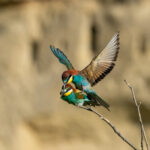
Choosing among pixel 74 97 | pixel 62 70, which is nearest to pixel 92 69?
pixel 74 97

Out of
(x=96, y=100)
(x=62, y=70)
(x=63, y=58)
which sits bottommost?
(x=62, y=70)

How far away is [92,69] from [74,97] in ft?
1.13

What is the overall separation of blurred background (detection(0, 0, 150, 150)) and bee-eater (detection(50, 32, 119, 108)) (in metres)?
3.09

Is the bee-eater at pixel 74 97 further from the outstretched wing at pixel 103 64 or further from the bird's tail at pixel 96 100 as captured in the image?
the outstretched wing at pixel 103 64

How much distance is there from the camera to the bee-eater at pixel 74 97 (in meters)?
1.80

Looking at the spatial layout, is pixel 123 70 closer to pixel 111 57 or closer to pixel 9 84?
pixel 9 84

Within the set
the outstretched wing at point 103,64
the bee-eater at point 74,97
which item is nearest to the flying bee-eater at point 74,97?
the bee-eater at point 74,97

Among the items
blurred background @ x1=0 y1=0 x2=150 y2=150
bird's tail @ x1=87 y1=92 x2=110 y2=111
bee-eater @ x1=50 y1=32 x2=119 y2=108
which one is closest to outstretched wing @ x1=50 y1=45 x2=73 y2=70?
bee-eater @ x1=50 y1=32 x2=119 y2=108

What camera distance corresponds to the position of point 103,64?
2.21 metres

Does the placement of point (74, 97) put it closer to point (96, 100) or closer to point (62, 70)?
point (96, 100)

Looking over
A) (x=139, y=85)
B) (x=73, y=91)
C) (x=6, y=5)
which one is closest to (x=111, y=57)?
(x=73, y=91)

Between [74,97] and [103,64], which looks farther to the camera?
[103,64]

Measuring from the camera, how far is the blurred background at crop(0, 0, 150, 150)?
5.35 metres

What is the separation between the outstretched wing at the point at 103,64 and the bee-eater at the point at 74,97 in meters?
0.21
